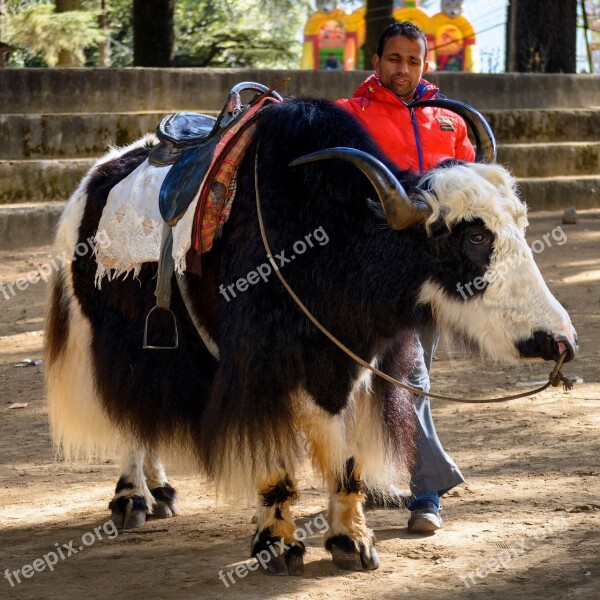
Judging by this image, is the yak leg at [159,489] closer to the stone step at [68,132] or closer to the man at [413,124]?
the man at [413,124]

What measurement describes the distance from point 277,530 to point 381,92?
1.69 metres

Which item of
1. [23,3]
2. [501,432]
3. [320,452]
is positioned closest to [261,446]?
[320,452]

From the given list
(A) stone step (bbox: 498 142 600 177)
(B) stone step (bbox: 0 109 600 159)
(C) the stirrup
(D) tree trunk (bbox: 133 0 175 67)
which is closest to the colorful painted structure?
(D) tree trunk (bbox: 133 0 175 67)

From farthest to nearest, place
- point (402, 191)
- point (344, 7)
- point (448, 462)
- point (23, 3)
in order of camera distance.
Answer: point (344, 7) → point (23, 3) → point (448, 462) → point (402, 191)

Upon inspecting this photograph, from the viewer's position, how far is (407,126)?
411 centimetres

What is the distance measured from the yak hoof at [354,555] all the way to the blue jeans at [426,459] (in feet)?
1.53

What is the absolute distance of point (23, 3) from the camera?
19.0 m

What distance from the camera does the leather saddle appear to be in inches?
→ 154

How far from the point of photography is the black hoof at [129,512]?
168 inches

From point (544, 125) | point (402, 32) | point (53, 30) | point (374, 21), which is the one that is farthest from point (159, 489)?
point (374, 21)

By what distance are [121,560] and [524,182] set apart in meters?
9.28

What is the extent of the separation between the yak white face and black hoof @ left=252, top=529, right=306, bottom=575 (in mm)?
980

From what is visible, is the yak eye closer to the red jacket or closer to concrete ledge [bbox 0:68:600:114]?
the red jacket

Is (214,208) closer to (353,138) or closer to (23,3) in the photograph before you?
(353,138)
